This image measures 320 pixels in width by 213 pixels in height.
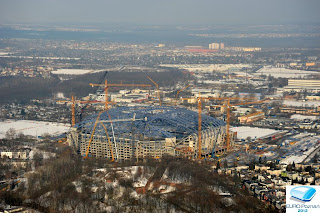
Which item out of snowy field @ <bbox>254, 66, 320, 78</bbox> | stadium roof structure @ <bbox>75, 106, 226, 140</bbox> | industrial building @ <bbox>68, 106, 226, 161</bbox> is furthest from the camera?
snowy field @ <bbox>254, 66, 320, 78</bbox>

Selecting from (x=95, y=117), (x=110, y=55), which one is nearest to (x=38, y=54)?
(x=110, y=55)

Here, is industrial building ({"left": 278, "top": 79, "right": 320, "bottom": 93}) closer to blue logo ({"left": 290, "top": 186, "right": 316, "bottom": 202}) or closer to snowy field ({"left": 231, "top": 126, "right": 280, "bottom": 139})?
snowy field ({"left": 231, "top": 126, "right": 280, "bottom": 139})

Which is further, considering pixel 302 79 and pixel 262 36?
pixel 262 36

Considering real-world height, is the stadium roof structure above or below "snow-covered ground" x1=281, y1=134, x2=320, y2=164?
above

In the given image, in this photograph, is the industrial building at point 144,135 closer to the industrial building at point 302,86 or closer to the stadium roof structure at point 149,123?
the stadium roof structure at point 149,123

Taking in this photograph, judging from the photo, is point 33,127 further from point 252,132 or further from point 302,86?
point 302,86

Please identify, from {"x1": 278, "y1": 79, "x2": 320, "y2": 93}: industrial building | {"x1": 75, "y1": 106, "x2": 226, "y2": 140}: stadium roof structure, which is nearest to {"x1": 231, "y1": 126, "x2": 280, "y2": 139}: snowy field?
{"x1": 75, "y1": 106, "x2": 226, "y2": 140}: stadium roof structure

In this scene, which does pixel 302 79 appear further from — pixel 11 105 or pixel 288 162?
pixel 288 162
